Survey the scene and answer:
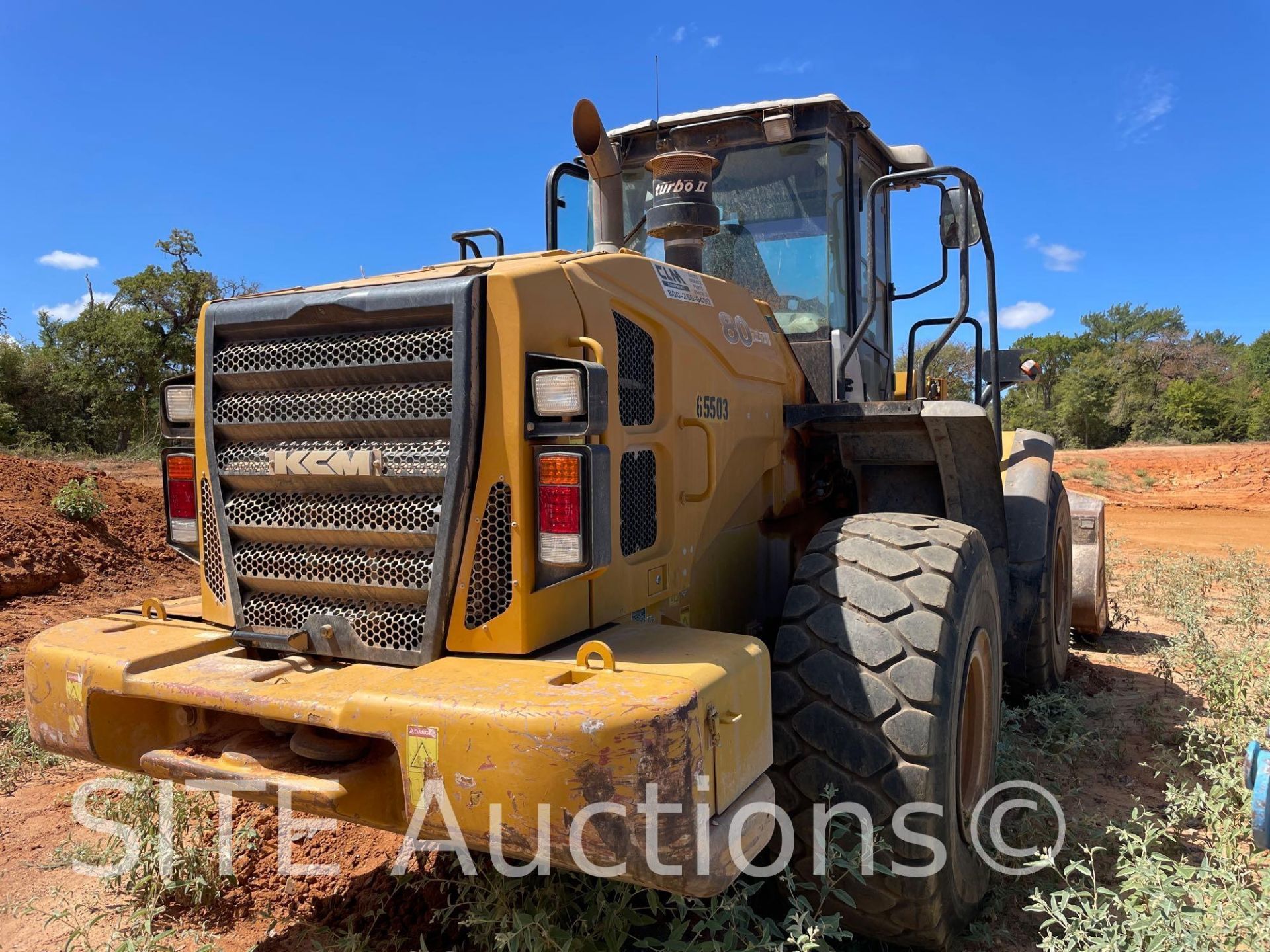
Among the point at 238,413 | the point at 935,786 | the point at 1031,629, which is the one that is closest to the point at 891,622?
the point at 935,786

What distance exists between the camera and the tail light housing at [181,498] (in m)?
3.06

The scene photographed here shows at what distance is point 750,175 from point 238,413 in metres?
2.66

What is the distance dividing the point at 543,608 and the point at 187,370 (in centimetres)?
1107

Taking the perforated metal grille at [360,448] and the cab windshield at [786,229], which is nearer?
the perforated metal grille at [360,448]

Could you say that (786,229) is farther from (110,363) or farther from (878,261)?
(110,363)

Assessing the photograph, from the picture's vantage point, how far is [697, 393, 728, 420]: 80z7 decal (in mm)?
3057

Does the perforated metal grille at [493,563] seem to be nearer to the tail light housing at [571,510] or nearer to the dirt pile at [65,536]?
the tail light housing at [571,510]

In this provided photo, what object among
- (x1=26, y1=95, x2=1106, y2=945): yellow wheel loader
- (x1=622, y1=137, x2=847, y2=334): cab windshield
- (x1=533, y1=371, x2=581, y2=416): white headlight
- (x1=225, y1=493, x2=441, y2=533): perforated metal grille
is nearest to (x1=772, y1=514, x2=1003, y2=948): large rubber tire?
(x1=26, y1=95, x2=1106, y2=945): yellow wheel loader

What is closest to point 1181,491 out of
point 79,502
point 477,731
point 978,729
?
point 978,729

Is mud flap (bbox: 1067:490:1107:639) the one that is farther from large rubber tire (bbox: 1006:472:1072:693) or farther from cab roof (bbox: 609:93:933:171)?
cab roof (bbox: 609:93:933:171)

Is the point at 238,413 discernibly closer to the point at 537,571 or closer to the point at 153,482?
the point at 537,571

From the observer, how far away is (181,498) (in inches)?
122

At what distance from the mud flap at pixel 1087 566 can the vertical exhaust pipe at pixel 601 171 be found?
3.93m

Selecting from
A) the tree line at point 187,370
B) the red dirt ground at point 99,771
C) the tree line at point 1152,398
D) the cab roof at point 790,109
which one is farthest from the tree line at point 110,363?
the tree line at point 1152,398
